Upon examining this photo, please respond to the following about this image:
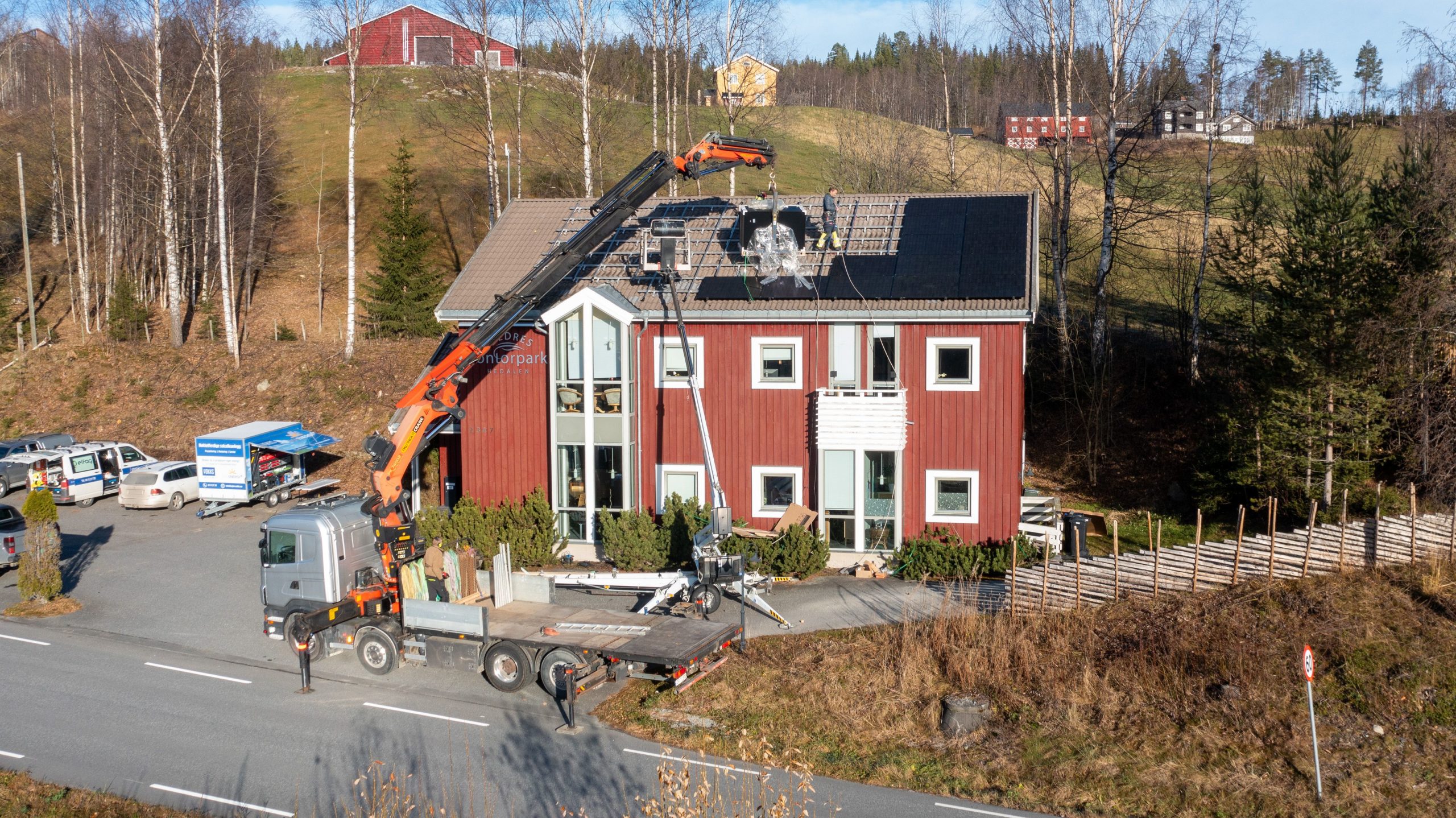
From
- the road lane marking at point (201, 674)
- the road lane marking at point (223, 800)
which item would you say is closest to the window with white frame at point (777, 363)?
the road lane marking at point (201, 674)

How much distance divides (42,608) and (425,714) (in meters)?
11.3

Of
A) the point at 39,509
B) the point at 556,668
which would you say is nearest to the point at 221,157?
the point at 39,509

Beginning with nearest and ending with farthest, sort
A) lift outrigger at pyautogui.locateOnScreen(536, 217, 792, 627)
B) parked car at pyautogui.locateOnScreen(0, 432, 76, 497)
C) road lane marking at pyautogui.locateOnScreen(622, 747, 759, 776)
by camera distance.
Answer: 1. road lane marking at pyautogui.locateOnScreen(622, 747, 759, 776)
2. lift outrigger at pyautogui.locateOnScreen(536, 217, 792, 627)
3. parked car at pyautogui.locateOnScreen(0, 432, 76, 497)

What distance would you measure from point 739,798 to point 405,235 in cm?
3499

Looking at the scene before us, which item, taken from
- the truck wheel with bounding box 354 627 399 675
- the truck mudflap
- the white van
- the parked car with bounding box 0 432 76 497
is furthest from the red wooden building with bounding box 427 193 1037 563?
the parked car with bounding box 0 432 76 497

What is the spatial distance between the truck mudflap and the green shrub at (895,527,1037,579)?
281 inches

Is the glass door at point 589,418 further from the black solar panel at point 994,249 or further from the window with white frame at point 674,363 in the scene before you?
the black solar panel at point 994,249

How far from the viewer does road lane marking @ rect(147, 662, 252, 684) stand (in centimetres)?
1811

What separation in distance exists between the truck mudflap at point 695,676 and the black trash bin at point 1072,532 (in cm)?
1011

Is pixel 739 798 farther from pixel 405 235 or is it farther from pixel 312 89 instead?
pixel 312 89

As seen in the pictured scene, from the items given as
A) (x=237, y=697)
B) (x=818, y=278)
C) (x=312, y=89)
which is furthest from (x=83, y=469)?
(x=312, y=89)

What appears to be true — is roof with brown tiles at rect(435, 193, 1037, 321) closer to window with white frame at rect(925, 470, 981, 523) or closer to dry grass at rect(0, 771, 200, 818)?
window with white frame at rect(925, 470, 981, 523)

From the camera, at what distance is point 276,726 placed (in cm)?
1595

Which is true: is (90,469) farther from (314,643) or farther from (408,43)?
(408,43)
